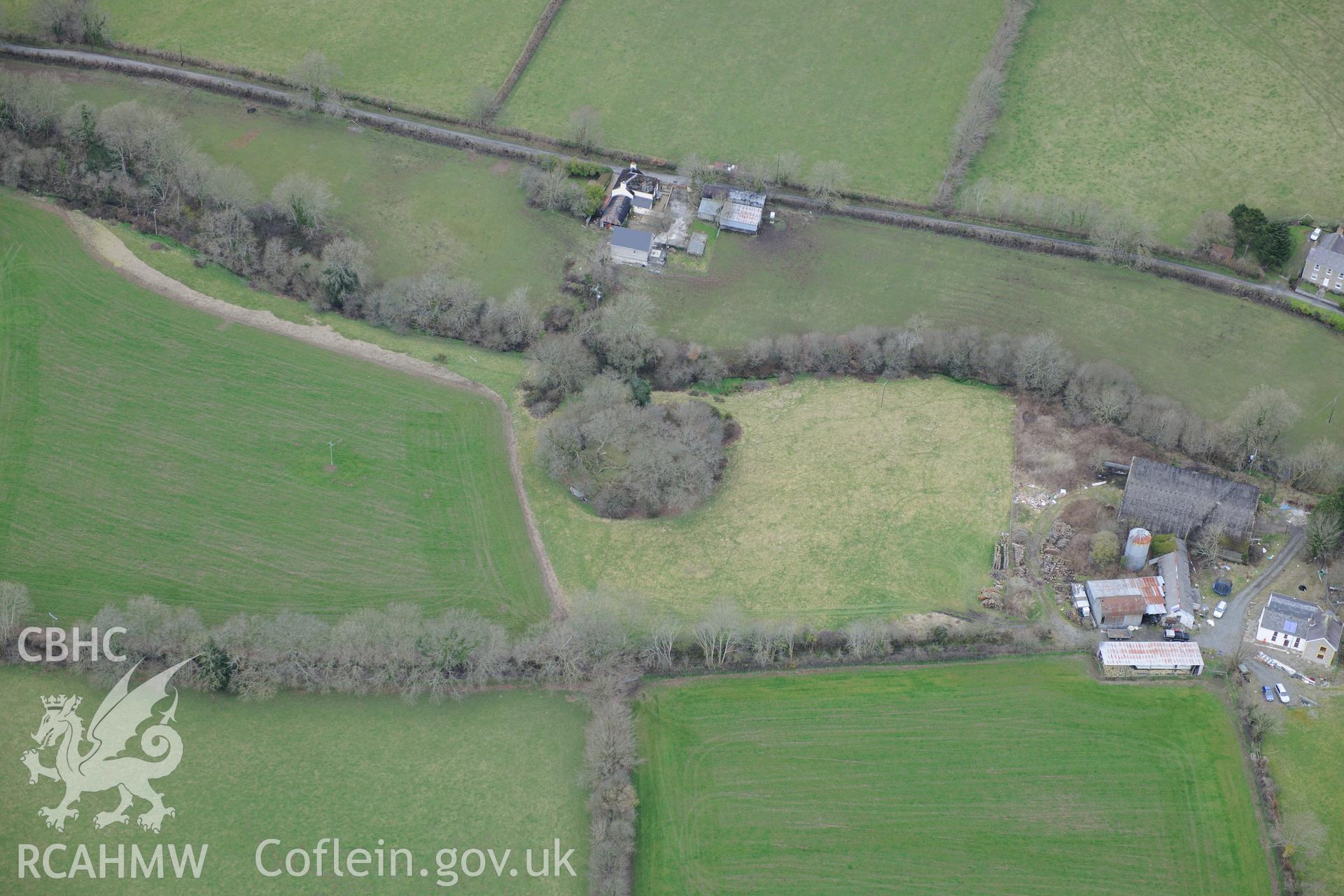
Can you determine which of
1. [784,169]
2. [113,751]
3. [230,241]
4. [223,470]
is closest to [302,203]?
[230,241]

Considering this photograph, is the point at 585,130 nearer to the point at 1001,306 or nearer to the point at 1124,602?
the point at 1001,306

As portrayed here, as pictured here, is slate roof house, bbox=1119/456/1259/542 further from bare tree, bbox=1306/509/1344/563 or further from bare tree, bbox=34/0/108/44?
bare tree, bbox=34/0/108/44

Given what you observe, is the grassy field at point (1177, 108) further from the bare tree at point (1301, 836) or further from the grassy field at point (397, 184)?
the bare tree at point (1301, 836)

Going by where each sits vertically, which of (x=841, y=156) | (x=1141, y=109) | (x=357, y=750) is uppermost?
(x=1141, y=109)

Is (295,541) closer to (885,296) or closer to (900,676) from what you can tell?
(900,676)

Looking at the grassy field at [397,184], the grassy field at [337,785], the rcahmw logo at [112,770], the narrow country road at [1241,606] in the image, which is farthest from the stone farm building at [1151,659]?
the rcahmw logo at [112,770]

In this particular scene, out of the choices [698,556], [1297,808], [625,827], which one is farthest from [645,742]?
[1297,808]

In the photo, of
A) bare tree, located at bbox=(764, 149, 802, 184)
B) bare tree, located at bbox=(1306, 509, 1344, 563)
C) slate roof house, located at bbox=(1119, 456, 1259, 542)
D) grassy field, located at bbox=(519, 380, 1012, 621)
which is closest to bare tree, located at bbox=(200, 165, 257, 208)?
grassy field, located at bbox=(519, 380, 1012, 621)
